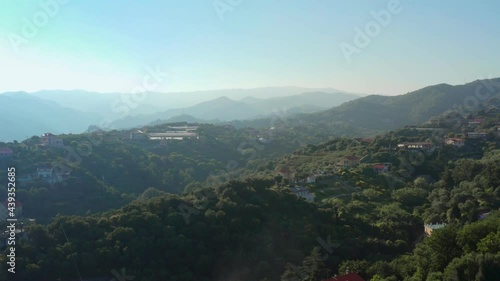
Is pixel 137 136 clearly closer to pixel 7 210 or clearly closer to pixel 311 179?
pixel 7 210

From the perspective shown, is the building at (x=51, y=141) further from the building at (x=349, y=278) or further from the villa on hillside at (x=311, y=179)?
the building at (x=349, y=278)

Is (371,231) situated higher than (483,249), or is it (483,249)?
(483,249)

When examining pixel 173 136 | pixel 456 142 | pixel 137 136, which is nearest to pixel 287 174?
pixel 456 142

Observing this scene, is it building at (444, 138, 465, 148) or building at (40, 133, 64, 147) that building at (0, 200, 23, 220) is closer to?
building at (40, 133, 64, 147)

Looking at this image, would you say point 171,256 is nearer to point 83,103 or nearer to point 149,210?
point 149,210

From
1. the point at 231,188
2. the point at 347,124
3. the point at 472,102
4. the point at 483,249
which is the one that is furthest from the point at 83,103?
the point at 483,249

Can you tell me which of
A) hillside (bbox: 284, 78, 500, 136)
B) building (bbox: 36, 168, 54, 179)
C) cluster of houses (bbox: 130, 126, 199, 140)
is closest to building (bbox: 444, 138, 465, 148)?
building (bbox: 36, 168, 54, 179)

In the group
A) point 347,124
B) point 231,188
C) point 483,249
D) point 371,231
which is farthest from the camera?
point 347,124

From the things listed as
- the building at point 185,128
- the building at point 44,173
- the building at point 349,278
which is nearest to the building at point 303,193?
the building at point 349,278
